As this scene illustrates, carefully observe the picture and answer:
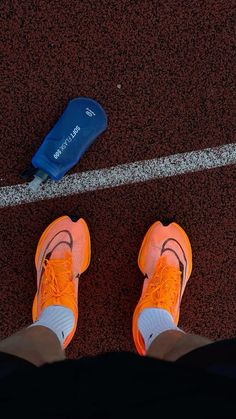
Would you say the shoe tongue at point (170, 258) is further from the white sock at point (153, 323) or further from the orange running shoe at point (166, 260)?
the white sock at point (153, 323)

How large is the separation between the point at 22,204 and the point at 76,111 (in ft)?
1.65

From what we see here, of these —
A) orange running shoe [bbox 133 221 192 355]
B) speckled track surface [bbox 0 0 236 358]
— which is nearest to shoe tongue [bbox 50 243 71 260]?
speckled track surface [bbox 0 0 236 358]

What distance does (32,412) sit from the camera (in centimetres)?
131

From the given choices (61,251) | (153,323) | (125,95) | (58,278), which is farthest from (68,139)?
(153,323)

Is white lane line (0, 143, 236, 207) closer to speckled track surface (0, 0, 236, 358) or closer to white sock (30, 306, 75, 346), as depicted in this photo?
speckled track surface (0, 0, 236, 358)

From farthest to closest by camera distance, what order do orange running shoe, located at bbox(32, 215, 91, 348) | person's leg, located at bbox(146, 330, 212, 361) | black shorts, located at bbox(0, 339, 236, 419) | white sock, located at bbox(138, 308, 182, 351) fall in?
1. orange running shoe, located at bbox(32, 215, 91, 348)
2. white sock, located at bbox(138, 308, 182, 351)
3. person's leg, located at bbox(146, 330, 212, 361)
4. black shorts, located at bbox(0, 339, 236, 419)

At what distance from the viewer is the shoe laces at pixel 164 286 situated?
210 centimetres

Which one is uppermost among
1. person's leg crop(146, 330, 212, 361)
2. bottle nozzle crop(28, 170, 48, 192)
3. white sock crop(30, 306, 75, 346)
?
bottle nozzle crop(28, 170, 48, 192)

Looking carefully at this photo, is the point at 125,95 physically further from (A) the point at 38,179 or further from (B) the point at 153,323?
(B) the point at 153,323

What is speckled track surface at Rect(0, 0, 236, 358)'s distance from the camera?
85.0 inches

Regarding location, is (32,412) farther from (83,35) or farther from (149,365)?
(83,35)

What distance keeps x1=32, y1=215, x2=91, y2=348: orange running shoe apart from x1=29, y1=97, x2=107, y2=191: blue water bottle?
0.74 feet

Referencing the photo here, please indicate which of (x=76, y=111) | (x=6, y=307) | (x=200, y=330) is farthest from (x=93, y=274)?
(x=76, y=111)

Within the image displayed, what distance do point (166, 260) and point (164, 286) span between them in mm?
133
